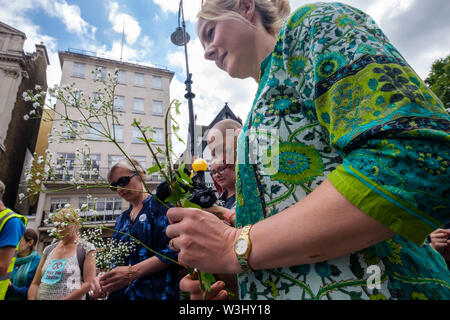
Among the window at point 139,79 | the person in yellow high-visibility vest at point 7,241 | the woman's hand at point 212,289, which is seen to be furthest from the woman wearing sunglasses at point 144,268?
the window at point 139,79

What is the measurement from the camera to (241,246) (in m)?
0.66

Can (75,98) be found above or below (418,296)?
above

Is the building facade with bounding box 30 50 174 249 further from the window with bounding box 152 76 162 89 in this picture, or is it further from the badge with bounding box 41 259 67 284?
the badge with bounding box 41 259 67 284

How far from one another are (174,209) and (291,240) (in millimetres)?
404

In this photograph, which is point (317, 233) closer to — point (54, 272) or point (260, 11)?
point (260, 11)

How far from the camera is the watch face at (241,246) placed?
65cm

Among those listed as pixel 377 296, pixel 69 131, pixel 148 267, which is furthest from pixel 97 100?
pixel 148 267

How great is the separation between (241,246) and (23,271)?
542cm

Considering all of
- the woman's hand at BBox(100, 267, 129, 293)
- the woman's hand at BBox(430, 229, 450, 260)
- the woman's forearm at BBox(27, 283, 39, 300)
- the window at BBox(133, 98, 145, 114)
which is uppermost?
the window at BBox(133, 98, 145, 114)

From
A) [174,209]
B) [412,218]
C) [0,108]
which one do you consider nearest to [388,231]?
[412,218]

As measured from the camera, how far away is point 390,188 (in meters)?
0.49

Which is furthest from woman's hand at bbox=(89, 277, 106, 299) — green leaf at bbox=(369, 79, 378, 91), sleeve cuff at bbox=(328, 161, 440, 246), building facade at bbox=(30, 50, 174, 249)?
building facade at bbox=(30, 50, 174, 249)

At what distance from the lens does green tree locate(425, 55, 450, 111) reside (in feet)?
45.3

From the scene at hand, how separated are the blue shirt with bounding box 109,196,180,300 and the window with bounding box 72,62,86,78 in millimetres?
28634
